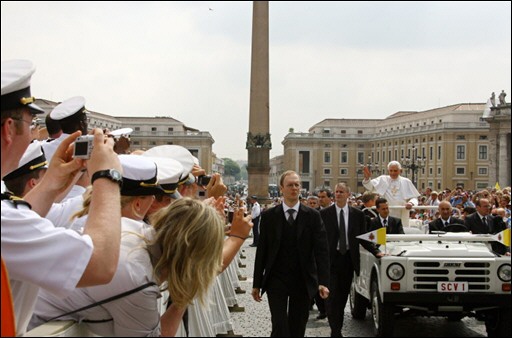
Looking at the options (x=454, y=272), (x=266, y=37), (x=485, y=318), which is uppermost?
(x=266, y=37)

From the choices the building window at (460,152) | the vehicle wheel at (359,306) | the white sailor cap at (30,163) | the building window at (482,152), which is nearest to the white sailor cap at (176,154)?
the white sailor cap at (30,163)

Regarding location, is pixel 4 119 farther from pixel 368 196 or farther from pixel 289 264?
pixel 368 196

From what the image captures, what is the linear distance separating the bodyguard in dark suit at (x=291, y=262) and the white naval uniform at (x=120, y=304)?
12.5 feet

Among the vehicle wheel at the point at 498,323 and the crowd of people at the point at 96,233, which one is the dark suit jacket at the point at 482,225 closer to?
the vehicle wheel at the point at 498,323

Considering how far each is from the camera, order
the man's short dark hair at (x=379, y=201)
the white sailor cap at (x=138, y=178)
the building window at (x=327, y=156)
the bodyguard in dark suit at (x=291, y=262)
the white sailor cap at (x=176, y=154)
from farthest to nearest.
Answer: the building window at (x=327, y=156) → the man's short dark hair at (x=379, y=201) → the bodyguard in dark suit at (x=291, y=262) → the white sailor cap at (x=176, y=154) → the white sailor cap at (x=138, y=178)

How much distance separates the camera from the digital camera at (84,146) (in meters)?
2.67

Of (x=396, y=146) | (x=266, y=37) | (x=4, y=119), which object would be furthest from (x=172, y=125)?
(x=4, y=119)

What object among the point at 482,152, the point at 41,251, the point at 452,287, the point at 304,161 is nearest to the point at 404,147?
the point at 482,152

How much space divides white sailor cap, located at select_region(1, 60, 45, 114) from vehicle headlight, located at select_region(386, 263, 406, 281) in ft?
19.8

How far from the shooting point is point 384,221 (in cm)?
935

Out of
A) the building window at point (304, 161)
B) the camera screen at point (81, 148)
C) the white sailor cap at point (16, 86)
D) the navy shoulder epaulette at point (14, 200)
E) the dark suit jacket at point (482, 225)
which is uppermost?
the building window at point (304, 161)

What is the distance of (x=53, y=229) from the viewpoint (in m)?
2.16

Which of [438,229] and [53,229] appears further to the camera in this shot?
[438,229]

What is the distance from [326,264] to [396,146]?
113002 mm
